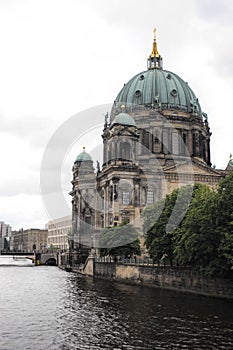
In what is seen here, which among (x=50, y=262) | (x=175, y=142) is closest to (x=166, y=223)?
(x=175, y=142)

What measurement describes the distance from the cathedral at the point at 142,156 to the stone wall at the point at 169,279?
37.7 ft

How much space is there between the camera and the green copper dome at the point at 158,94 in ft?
315

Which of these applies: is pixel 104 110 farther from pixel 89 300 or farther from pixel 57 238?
pixel 57 238

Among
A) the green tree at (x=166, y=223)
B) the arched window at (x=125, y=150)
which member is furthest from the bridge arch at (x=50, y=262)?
the green tree at (x=166, y=223)

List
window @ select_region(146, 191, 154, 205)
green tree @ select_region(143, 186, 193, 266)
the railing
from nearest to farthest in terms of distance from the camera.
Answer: green tree @ select_region(143, 186, 193, 266), the railing, window @ select_region(146, 191, 154, 205)

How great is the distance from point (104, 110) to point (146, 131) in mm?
14968

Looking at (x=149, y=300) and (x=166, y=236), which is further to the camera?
(x=166, y=236)

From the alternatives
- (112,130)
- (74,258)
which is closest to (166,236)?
(112,130)

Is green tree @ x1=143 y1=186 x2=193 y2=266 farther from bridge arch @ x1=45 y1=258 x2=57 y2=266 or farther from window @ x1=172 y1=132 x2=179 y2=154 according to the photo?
bridge arch @ x1=45 y1=258 x2=57 y2=266

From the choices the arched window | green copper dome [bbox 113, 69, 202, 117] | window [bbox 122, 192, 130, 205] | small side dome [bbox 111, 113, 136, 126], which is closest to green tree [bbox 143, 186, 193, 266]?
window [bbox 122, 192, 130, 205]

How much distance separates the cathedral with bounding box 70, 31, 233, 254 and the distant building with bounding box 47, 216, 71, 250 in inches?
2326

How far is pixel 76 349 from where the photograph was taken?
902 inches

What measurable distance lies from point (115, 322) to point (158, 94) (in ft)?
236

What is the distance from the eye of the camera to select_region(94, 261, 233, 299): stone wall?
133ft
